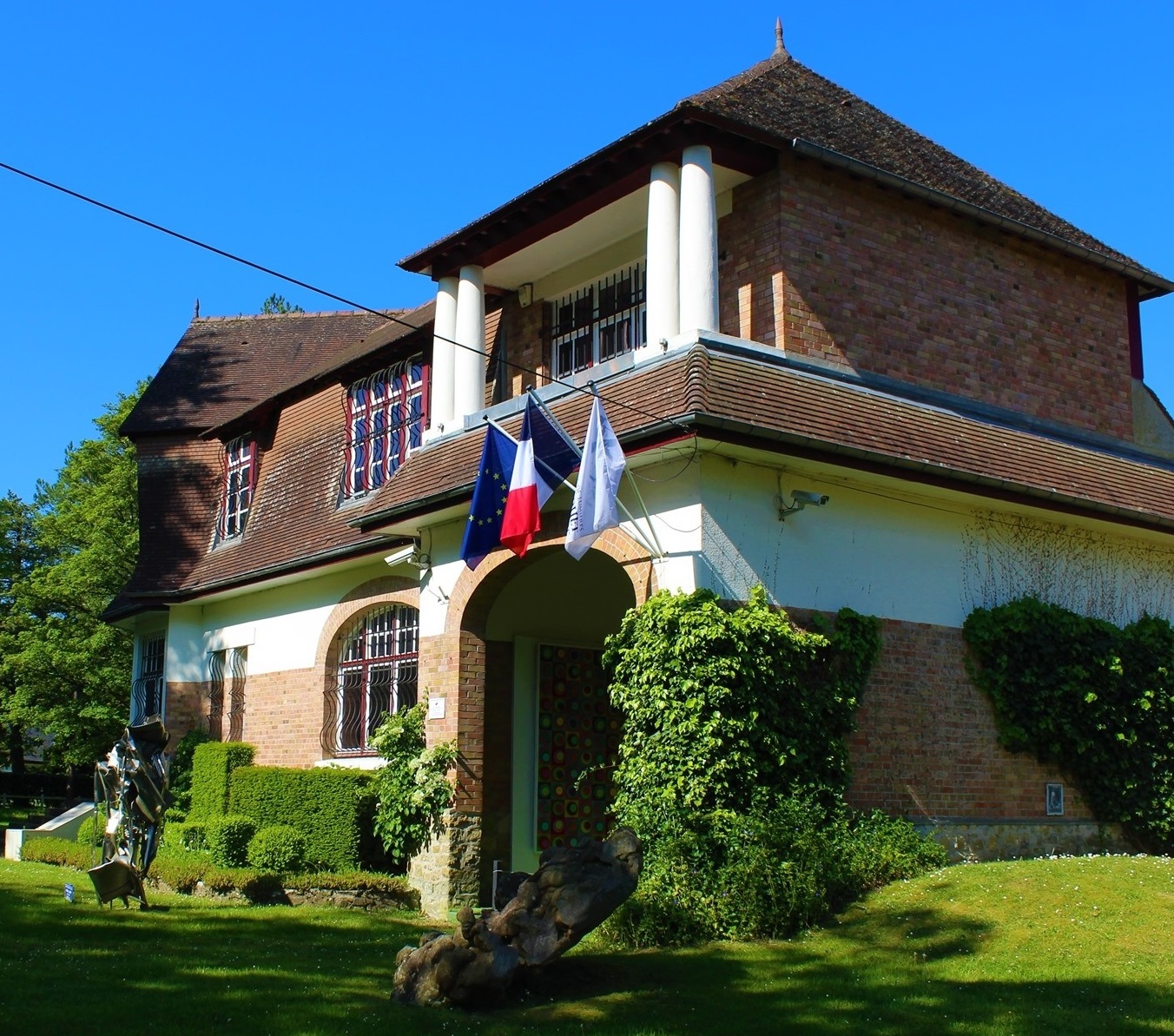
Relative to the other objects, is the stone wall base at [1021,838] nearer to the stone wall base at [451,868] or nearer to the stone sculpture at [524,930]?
the stone wall base at [451,868]

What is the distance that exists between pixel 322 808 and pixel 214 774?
3.86m

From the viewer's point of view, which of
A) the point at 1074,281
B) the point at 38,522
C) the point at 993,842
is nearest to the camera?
the point at 993,842

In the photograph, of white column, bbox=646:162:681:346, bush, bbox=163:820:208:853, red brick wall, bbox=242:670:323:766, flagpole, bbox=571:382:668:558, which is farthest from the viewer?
red brick wall, bbox=242:670:323:766

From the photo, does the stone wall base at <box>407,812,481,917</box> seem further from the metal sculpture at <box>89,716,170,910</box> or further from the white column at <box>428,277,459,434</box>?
the white column at <box>428,277,459,434</box>

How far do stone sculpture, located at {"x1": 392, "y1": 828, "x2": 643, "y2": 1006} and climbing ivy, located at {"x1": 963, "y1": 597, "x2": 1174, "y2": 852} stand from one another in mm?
6116

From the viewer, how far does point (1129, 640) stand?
1445cm

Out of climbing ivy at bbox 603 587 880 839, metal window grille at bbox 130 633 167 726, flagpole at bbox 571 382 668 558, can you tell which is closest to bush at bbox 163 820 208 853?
metal window grille at bbox 130 633 167 726

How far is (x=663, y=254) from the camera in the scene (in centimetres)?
1270

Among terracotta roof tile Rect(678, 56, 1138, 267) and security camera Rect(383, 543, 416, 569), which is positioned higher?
terracotta roof tile Rect(678, 56, 1138, 267)

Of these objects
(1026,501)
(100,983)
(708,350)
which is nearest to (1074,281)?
(1026,501)

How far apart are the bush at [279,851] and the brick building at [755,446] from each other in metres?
1.93

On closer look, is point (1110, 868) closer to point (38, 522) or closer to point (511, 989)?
point (511, 989)

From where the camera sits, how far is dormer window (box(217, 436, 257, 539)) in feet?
72.8

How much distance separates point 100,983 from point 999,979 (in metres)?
5.95
